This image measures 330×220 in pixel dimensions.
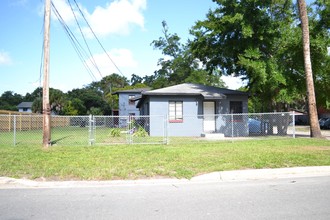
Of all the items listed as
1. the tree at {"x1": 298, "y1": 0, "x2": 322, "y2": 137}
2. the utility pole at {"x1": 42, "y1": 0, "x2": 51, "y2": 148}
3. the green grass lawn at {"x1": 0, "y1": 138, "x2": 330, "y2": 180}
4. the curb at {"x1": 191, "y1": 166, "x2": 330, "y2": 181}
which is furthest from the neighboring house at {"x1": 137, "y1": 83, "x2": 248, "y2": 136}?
the curb at {"x1": 191, "y1": 166, "x2": 330, "y2": 181}

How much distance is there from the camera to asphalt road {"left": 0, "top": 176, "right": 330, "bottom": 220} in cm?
500

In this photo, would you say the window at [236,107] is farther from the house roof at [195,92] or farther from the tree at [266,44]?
the tree at [266,44]

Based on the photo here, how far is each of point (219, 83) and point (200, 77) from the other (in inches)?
520

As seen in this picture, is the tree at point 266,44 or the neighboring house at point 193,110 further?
the neighboring house at point 193,110

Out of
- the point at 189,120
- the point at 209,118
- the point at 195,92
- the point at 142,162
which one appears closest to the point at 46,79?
the point at 142,162

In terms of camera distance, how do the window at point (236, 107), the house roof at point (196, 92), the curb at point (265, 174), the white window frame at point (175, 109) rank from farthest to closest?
the window at point (236, 107)
the white window frame at point (175, 109)
the house roof at point (196, 92)
the curb at point (265, 174)

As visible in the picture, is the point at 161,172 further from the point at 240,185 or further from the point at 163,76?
the point at 163,76

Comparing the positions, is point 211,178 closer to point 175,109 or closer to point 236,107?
point 175,109

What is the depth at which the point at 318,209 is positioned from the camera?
5207 mm

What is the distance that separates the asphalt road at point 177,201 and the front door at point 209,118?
1385 centimetres

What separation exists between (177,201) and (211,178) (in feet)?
7.86

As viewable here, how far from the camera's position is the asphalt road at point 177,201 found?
16.4 ft

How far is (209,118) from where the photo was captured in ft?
70.9

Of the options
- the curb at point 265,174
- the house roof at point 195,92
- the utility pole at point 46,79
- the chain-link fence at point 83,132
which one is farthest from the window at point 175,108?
the curb at point 265,174
